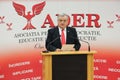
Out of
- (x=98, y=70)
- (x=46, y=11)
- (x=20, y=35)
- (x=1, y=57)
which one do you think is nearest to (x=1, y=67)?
(x=1, y=57)

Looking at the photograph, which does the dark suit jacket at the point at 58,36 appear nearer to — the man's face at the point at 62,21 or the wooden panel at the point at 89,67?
the man's face at the point at 62,21

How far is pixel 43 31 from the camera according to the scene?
5797 millimetres

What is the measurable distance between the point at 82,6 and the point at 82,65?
200 centimetres

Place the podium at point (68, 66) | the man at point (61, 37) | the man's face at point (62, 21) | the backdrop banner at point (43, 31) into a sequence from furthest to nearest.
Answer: the backdrop banner at point (43, 31) < the man at point (61, 37) < the man's face at point (62, 21) < the podium at point (68, 66)

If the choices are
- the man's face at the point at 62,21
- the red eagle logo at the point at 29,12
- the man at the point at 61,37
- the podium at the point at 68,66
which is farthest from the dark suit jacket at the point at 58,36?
the red eagle logo at the point at 29,12

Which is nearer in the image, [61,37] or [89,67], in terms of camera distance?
[89,67]

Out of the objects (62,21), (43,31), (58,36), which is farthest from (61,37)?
(43,31)

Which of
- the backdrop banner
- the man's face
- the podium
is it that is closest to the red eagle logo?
the backdrop banner

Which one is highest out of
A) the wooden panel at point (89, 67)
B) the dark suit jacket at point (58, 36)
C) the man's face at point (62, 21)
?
the man's face at point (62, 21)

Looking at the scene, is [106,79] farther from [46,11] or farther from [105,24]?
[46,11]

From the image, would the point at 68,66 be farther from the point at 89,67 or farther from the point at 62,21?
the point at 62,21

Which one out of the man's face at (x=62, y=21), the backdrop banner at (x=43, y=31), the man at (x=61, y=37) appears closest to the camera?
the man's face at (x=62, y=21)

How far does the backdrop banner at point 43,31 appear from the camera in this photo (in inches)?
221

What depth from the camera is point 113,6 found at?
5.84m
